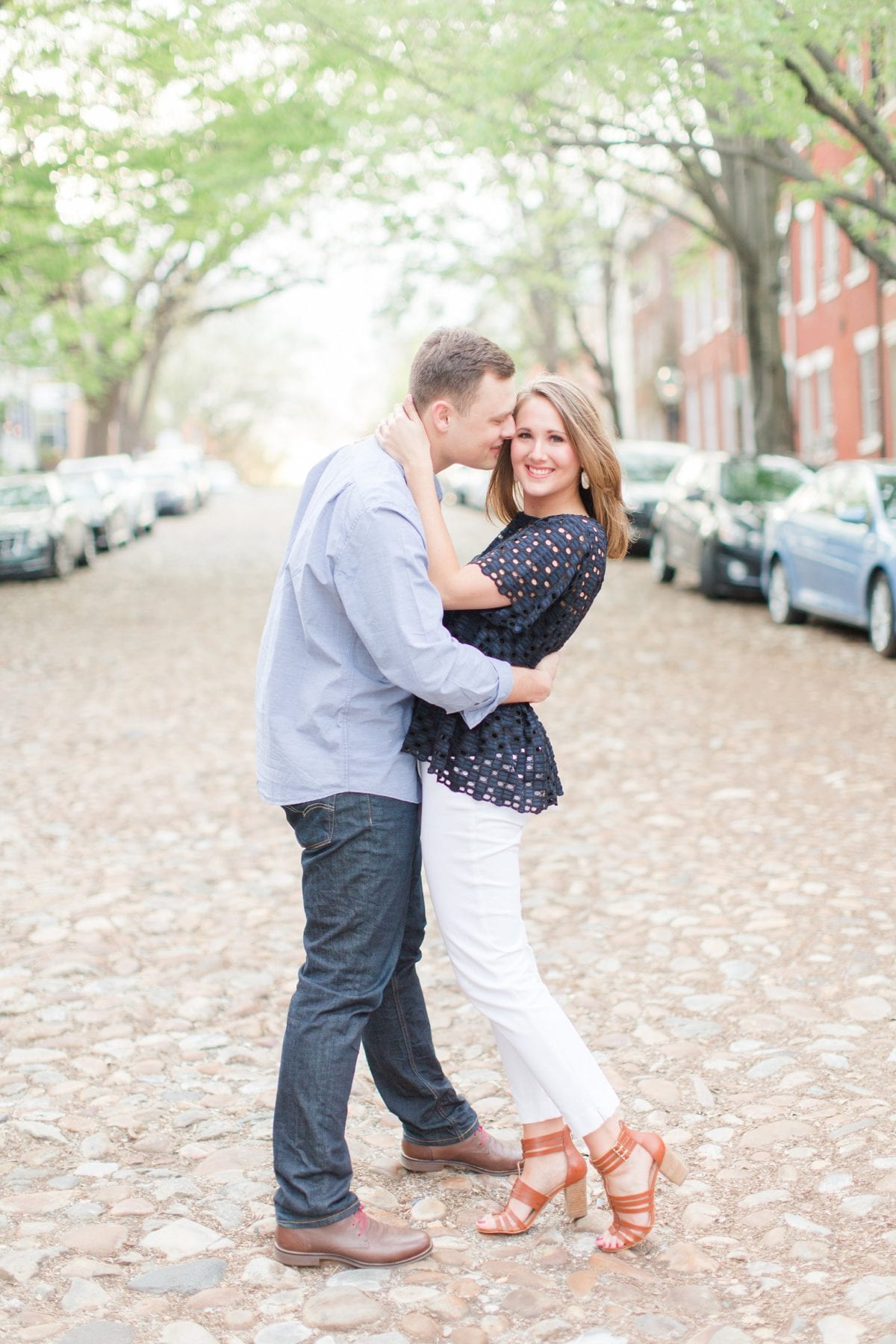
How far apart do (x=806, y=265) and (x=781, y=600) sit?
20.0m

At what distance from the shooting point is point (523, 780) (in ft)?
10.7

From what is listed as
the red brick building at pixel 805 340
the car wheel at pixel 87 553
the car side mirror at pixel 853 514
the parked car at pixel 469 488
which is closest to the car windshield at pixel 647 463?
the red brick building at pixel 805 340

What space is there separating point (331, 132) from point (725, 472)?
6249mm

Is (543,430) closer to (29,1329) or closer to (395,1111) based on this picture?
(395,1111)

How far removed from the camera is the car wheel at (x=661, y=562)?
61.1ft

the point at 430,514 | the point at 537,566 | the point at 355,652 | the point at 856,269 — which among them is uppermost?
the point at 856,269

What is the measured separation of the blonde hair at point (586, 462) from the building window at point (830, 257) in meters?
28.1

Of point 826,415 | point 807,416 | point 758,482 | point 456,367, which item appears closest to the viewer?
point 456,367

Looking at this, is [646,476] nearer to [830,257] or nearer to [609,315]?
[830,257]

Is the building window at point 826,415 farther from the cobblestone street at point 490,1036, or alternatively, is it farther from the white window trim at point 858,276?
the cobblestone street at point 490,1036

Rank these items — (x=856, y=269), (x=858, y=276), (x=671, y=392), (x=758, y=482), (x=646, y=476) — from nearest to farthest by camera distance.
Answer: (x=758, y=482)
(x=646, y=476)
(x=858, y=276)
(x=856, y=269)
(x=671, y=392)

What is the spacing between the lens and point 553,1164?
134 inches

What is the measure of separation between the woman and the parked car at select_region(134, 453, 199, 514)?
35.4 m

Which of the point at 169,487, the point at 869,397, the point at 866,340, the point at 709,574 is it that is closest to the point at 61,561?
the point at 709,574
